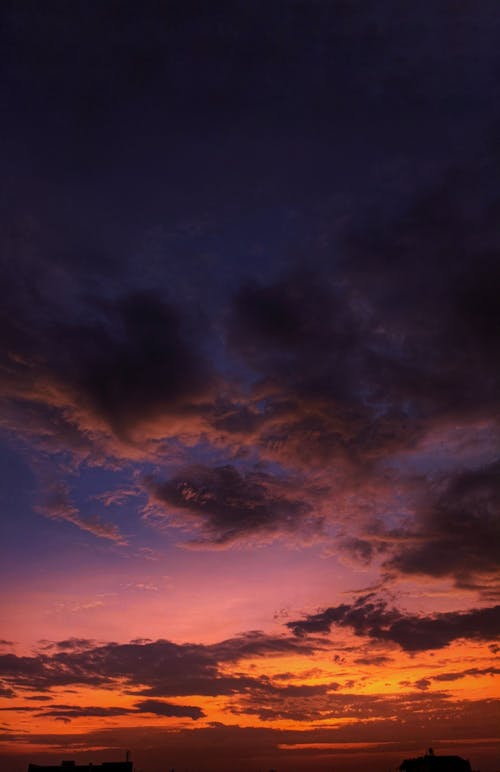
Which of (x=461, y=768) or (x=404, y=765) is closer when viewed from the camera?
(x=461, y=768)

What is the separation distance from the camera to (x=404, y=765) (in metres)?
106

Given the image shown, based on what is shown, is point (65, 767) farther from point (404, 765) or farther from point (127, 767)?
point (404, 765)

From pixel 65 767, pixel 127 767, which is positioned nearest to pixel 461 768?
pixel 127 767

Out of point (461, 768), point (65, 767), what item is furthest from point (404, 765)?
point (65, 767)

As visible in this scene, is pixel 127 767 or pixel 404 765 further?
pixel 404 765

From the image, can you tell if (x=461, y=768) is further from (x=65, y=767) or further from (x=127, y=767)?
(x=65, y=767)

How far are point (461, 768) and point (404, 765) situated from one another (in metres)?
12.6

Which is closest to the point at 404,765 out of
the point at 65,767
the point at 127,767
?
the point at 127,767

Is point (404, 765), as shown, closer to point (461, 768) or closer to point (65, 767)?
point (461, 768)

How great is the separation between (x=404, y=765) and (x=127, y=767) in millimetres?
45026

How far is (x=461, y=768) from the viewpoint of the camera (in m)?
96.0

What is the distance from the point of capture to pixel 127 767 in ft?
302

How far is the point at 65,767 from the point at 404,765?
53490 millimetres
